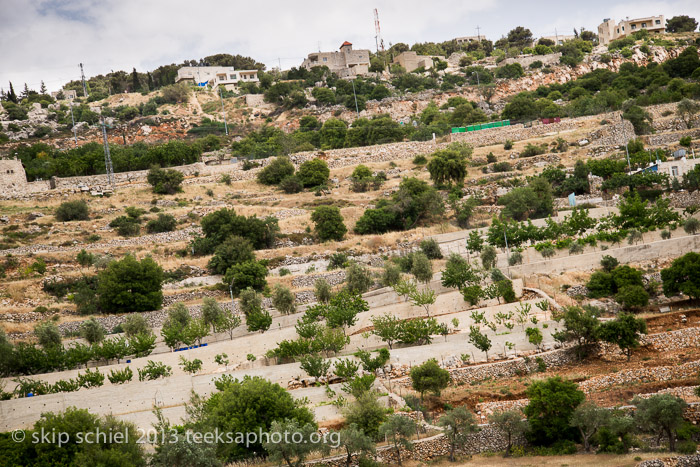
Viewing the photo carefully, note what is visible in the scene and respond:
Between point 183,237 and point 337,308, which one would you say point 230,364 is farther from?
point 183,237

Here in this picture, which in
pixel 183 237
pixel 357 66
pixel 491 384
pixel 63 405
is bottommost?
pixel 491 384

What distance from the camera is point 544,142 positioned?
65.6 meters

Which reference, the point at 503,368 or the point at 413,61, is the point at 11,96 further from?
the point at 503,368

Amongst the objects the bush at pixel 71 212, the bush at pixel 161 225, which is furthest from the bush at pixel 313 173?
the bush at pixel 71 212

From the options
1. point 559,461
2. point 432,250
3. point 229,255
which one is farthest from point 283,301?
point 559,461

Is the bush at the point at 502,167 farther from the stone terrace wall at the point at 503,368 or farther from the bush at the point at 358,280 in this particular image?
the stone terrace wall at the point at 503,368

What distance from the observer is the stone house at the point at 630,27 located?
113688 mm

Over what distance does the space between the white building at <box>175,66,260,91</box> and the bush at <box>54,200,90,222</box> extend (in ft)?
→ 187

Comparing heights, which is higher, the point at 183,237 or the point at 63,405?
the point at 183,237

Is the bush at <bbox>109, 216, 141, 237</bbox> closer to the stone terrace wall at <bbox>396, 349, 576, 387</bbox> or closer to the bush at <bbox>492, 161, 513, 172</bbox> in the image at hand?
the bush at <bbox>492, 161, 513, 172</bbox>

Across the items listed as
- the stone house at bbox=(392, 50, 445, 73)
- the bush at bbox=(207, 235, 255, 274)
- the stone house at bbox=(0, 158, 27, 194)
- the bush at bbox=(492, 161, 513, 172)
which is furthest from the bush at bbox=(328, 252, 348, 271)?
the stone house at bbox=(392, 50, 445, 73)

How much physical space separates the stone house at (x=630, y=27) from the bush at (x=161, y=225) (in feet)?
289

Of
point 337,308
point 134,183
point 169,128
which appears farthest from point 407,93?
point 337,308

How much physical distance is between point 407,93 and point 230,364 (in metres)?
70.7
